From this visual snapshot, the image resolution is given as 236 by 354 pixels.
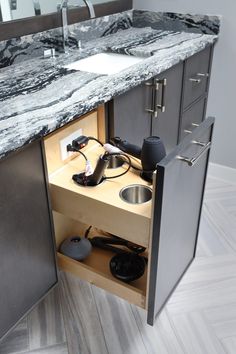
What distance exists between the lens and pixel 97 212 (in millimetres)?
1181

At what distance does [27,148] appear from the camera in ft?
3.42

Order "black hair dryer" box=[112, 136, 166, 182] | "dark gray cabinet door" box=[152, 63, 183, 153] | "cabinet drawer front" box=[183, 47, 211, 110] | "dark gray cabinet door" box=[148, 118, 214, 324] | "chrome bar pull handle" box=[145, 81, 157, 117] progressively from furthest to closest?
"cabinet drawer front" box=[183, 47, 211, 110] → "dark gray cabinet door" box=[152, 63, 183, 153] → "chrome bar pull handle" box=[145, 81, 157, 117] → "black hair dryer" box=[112, 136, 166, 182] → "dark gray cabinet door" box=[148, 118, 214, 324]

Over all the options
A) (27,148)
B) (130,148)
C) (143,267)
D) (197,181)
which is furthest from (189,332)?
(27,148)

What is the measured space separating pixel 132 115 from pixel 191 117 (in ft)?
2.32

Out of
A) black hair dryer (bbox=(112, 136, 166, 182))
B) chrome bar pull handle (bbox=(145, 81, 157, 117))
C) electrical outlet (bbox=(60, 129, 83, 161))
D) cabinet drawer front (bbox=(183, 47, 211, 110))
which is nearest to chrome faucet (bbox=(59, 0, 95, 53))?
chrome bar pull handle (bbox=(145, 81, 157, 117))

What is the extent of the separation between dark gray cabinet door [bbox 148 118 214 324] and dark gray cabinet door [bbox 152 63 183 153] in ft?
1.64

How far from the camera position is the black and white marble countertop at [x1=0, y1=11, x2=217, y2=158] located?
1.08 metres

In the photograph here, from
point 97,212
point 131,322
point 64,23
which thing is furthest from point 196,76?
point 131,322

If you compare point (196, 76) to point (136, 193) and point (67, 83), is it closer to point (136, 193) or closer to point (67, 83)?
point (67, 83)

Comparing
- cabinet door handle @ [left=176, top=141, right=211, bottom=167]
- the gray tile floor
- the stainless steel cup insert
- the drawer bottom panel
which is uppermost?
cabinet door handle @ [left=176, top=141, right=211, bottom=167]

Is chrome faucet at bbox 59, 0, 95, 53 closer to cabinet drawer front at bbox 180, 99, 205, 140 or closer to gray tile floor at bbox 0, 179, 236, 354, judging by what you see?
cabinet drawer front at bbox 180, 99, 205, 140

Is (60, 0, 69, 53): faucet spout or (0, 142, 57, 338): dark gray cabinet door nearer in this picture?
(0, 142, 57, 338): dark gray cabinet door

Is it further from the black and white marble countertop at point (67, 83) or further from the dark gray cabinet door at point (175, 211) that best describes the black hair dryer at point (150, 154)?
the black and white marble countertop at point (67, 83)

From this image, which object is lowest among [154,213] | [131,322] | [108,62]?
[131,322]
